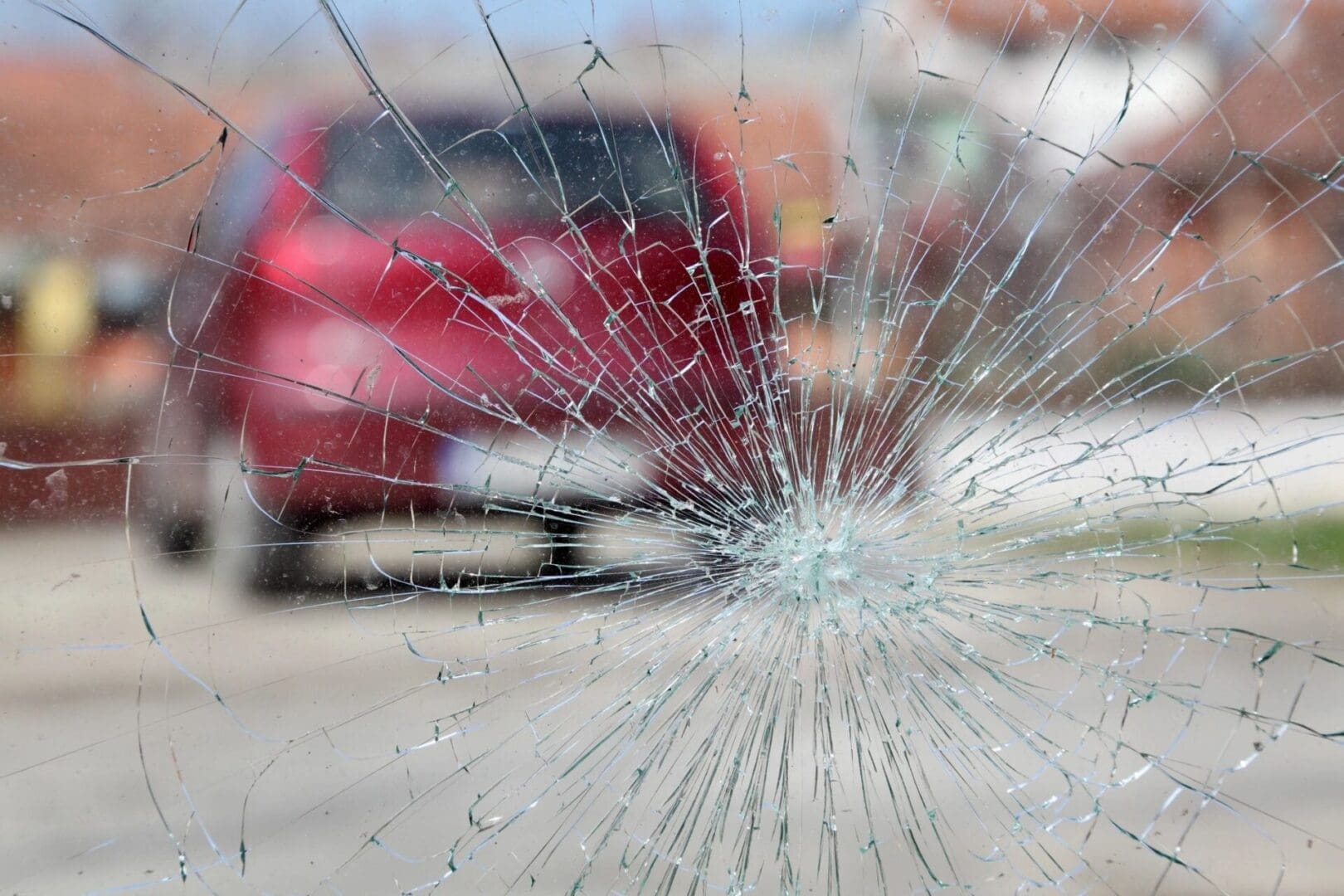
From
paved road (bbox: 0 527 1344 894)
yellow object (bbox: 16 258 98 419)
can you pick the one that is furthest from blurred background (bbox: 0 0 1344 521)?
paved road (bbox: 0 527 1344 894)

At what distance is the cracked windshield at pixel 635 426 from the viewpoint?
1038 millimetres

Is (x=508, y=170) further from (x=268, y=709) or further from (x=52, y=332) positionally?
(x=268, y=709)

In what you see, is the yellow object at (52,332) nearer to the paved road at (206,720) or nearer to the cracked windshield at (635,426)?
the cracked windshield at (635,426)

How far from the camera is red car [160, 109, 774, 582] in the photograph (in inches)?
40.9

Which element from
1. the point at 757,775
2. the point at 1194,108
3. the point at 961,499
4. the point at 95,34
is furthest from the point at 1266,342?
the point at 95,34

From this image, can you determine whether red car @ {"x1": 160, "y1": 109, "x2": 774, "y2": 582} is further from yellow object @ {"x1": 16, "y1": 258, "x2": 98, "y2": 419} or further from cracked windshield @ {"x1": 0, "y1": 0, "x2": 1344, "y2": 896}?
yellow object @ {"x1": 16, "y1": 258, "x2": 98, "y2": 419}

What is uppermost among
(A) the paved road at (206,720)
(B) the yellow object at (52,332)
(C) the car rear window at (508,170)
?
(C) the car rear window at (508,170)

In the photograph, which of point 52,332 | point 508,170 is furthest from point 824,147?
point 52,332

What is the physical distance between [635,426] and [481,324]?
8.0 inches

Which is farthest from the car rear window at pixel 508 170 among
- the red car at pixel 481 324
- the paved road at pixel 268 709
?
the paved road at pixel 268 709

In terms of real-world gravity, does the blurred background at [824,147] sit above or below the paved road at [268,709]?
above

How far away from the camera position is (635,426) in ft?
3.52

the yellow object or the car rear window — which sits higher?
the car rear window

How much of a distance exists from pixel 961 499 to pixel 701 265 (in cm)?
39
